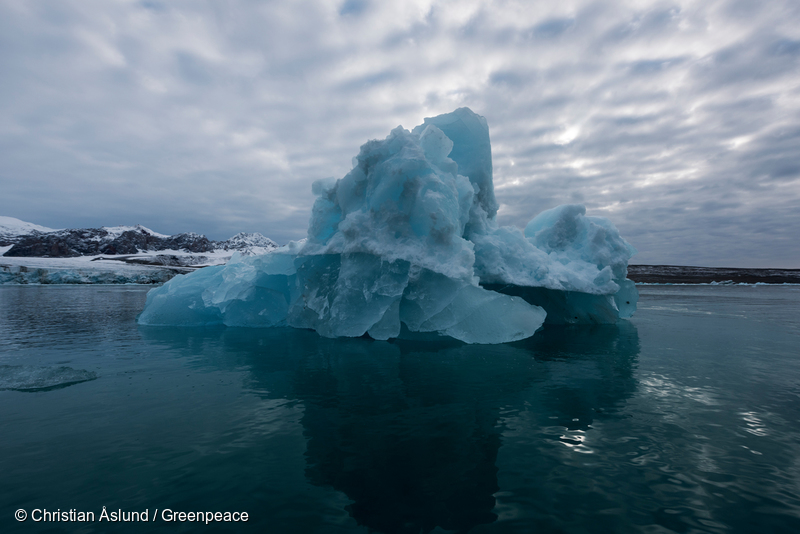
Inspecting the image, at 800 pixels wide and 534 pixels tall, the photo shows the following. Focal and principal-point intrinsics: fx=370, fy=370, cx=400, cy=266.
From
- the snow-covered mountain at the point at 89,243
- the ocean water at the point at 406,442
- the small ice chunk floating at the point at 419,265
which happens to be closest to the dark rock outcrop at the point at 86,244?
the snow-covered mountain at the point at 89,243

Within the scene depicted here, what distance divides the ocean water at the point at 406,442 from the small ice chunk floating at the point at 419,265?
1975 mm

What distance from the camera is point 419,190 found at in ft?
31.9

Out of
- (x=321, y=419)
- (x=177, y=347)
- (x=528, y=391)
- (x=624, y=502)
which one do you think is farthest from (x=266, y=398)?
(x=177, y=347)

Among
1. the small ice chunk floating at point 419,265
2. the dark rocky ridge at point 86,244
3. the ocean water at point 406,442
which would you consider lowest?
the ocean water at point 406,442

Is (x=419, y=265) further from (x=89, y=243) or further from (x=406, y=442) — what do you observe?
(x=89, y=243)

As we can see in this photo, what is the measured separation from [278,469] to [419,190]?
24.7 ft

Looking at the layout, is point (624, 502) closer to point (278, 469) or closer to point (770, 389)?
point (278, 469)

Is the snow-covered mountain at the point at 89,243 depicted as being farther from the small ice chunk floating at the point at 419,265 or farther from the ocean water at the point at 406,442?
the ocean water at the point at 406,442

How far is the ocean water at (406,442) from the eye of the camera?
2863mm

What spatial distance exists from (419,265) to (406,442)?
556cm

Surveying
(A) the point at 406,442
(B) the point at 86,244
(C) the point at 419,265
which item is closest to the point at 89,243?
(B) the point at 86,244

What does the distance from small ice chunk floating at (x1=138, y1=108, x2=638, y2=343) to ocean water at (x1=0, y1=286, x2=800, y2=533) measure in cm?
197

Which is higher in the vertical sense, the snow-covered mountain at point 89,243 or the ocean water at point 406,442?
the snow-covered mountain at point 89,243

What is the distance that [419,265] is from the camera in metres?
9.20
